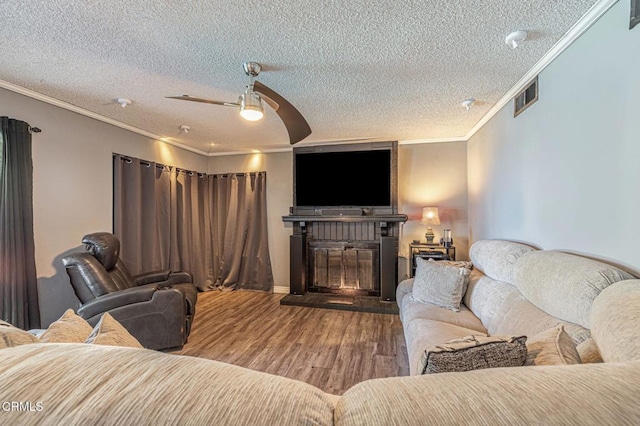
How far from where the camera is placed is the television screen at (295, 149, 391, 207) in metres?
4.16

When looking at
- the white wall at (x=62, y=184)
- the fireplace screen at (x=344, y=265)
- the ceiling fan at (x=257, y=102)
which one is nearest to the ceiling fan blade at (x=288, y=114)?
the ceiling fan at (x=257, y=102)

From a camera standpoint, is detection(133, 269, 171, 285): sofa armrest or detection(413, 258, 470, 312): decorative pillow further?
detection(133, 269, 171, 285): sofa armrest

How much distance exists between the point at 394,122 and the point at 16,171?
12.8ft

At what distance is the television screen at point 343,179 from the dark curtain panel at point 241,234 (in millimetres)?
822

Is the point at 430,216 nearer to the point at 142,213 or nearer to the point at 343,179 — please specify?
the point at 343,179

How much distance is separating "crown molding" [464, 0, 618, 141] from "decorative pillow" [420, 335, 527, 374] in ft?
6.04

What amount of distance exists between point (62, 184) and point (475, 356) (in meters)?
3.85

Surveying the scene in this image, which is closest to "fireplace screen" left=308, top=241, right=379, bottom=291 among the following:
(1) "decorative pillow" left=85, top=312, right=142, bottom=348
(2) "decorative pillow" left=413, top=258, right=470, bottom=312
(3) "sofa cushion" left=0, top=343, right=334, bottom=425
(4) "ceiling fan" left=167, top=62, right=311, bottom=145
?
(2) "decorative pillow" left=413, top=258, right=470, bottom=312

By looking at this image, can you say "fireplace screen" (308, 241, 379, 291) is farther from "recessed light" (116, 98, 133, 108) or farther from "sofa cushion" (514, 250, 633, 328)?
"recessed light" (116, 98, 133, 108)

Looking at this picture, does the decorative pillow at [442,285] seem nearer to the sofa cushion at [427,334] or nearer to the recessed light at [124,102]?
the sofa cushion at [427,334]

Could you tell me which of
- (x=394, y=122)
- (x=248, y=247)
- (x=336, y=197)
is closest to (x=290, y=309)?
(x=248, y=247)

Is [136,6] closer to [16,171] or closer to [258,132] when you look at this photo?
[16,171]

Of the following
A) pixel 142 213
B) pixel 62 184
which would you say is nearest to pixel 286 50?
pixel 62 184

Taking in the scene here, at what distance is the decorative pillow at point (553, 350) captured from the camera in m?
0.87
